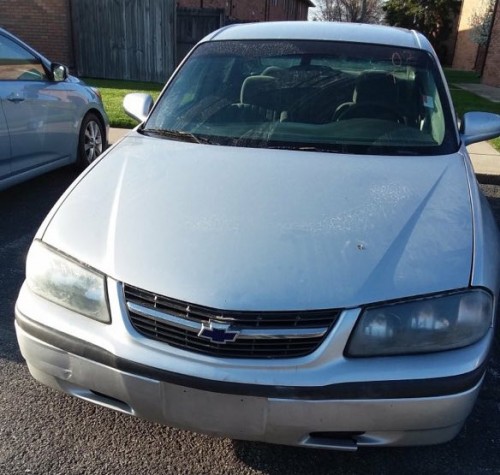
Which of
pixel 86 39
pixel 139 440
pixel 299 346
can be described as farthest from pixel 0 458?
pixel 86 39

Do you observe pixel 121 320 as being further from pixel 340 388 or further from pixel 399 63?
pixel 399 63

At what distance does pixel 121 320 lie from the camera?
191cm

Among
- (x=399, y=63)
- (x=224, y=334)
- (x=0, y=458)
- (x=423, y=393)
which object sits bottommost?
(x=0, y=458)

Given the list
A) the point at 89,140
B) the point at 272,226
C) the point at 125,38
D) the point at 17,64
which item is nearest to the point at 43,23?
the point at 125,38

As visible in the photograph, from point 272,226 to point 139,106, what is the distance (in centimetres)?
193

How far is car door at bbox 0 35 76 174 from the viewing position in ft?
15.6

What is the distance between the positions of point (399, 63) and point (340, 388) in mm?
2271

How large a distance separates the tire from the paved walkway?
0.29 m

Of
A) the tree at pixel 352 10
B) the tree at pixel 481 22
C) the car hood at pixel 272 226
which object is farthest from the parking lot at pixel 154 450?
the tree at pixel 352 10

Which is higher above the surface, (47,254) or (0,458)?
(47,254)

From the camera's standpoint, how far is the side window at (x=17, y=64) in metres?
4.84

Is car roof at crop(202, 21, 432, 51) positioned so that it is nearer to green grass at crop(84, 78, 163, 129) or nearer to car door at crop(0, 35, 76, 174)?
car door at crop(0, 35, 76, 174)

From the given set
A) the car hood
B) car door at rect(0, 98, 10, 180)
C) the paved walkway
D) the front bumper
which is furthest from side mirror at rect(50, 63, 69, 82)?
the front bumper

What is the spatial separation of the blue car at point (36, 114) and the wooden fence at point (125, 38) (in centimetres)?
873
